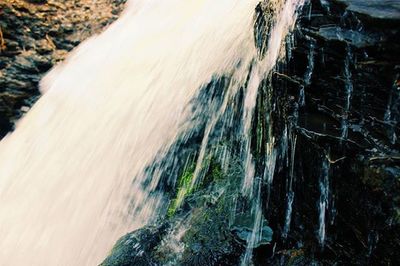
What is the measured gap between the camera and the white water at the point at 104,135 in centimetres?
480

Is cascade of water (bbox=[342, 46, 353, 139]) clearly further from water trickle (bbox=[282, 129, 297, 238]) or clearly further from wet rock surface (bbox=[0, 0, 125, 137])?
wet rock surface (bbox=[0, 0, 125, 137])

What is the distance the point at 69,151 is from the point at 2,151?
1.47m

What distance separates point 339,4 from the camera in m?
2.82

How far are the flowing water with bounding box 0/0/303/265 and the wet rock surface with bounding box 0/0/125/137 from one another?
288 mm

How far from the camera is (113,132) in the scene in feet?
18.1

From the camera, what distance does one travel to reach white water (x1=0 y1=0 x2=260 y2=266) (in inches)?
189

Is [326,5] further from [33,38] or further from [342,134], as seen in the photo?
[33,38]

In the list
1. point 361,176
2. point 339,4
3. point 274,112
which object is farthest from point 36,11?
point 361,176

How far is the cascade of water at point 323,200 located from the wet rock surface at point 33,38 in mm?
5508

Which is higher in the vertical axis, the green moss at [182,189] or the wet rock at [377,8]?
the wet rock at [377,8]

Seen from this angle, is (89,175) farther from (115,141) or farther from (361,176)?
(361,176)

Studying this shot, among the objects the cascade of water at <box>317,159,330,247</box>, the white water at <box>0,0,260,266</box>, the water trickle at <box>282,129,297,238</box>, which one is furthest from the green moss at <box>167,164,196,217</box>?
the cascade of water at <box>317,159,330,247</box>

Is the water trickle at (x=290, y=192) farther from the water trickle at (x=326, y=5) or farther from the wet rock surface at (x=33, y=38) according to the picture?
the wet rock surface at (x=33, y=38)

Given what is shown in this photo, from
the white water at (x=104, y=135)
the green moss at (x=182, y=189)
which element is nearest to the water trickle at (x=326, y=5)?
the white water at (x=104, y=135)
